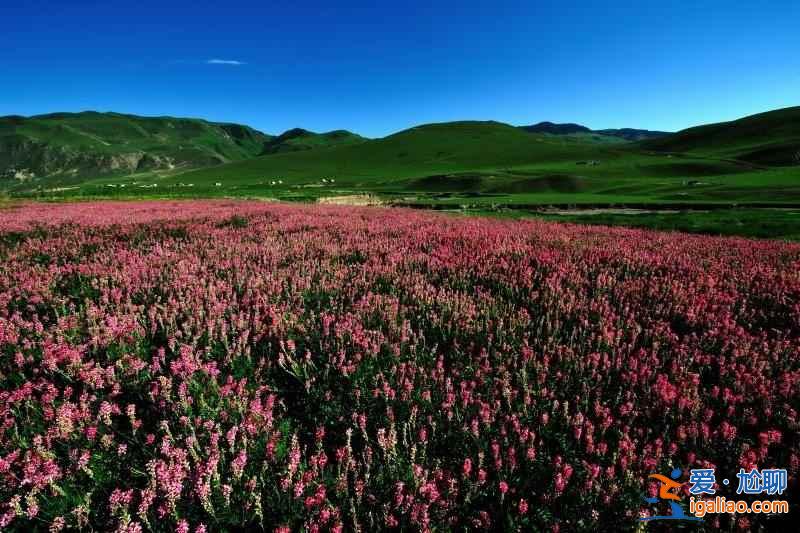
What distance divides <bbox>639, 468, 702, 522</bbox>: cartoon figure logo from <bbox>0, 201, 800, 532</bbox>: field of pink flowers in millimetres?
72

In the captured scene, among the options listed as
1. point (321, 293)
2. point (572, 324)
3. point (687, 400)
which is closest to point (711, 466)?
point (687, 400)

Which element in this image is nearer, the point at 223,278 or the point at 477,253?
the point at 223,278

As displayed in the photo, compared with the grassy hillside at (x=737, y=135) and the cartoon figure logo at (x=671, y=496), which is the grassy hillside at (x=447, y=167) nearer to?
the grassy hillside at (x=737, y=135)

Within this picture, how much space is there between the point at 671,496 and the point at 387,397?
6.19ft

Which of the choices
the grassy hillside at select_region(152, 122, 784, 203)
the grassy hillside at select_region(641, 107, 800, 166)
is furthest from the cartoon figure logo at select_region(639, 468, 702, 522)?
the grassy hillside at select_region(641, 107, 800, 166)

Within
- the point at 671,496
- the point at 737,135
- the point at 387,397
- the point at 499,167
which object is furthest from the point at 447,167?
the point at 671,496

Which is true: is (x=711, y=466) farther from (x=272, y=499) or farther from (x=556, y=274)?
(x=556, y=274)

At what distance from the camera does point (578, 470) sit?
2.72m

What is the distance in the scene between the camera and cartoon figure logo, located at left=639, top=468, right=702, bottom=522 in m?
2.24

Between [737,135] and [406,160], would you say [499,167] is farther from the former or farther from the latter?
[737,135]

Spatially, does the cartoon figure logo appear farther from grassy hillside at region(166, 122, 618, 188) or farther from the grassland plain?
grassy hillside at region(166, 122, 618, 188)

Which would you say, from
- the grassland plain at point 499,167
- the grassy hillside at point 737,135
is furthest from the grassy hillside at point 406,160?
the grassy hillside at point 737,135

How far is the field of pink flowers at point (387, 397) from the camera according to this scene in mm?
2383

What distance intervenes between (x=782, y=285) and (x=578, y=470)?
17.9 feet
